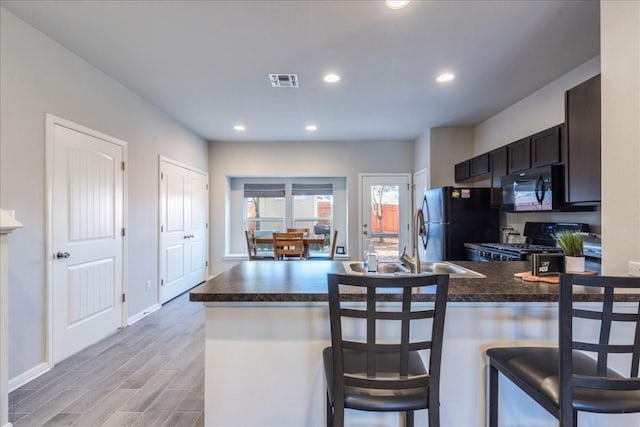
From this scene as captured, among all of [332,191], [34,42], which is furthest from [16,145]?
[332,191]

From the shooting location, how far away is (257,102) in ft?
13.4

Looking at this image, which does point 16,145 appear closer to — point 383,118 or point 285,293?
point 285,293

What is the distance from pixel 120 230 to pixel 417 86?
3.53m

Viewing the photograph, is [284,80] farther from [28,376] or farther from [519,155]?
[28,376]

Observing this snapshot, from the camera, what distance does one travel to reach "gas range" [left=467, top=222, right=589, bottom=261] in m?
3.12

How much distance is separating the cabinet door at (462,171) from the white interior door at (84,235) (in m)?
4.48

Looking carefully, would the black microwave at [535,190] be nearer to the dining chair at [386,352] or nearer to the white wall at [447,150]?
the white wall at [447,150]

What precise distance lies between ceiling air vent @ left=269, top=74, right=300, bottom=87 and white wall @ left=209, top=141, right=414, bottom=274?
269cm

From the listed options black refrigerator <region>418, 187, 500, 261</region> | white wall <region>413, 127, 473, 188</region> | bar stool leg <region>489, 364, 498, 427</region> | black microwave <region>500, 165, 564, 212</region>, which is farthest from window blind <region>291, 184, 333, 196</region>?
bar stool leg <region>489, 364, 498, 427</region>

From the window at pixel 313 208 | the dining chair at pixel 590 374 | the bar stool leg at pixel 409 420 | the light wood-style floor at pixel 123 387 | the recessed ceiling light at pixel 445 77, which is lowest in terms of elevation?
the light wood-style floor at pixel 123 387

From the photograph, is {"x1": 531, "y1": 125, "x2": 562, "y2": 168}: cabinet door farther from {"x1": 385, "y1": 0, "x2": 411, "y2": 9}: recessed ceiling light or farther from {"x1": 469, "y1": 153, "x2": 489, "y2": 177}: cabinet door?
{"x1": 385, "y1": 0, "x2": 411, "y2": 9}: recessed ceiling light

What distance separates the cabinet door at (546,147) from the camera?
300 centimetres

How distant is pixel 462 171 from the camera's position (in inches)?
199

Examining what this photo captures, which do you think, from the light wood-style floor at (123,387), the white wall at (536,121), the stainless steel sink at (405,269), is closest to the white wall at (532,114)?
the white wall at (536,121)
